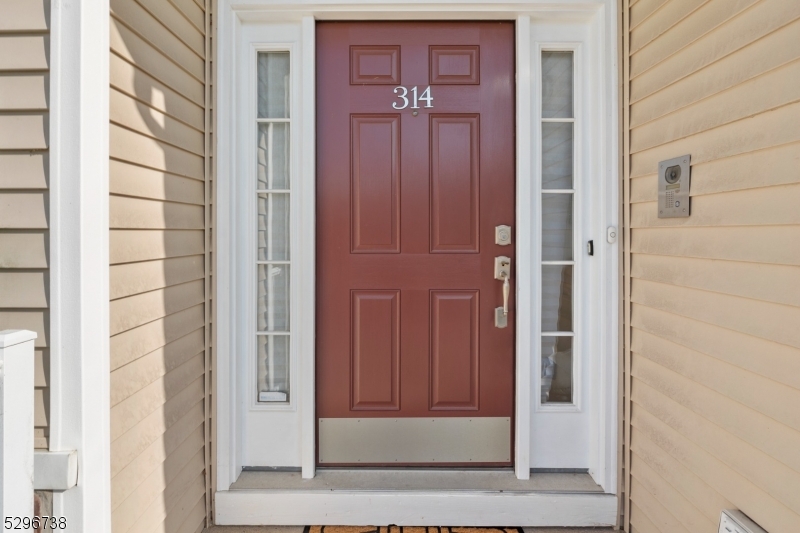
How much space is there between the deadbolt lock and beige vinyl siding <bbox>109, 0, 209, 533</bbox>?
4.10 ft

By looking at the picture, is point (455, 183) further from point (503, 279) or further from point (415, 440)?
point (415, 440)

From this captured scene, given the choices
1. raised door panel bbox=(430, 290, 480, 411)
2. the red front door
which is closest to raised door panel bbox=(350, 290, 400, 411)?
the red front door

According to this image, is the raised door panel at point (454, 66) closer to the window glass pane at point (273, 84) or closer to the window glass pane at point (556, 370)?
the window glass pane at point (273, 84)

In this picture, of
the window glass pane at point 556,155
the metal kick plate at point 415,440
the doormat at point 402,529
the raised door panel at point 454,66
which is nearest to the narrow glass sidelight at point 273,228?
the metal kick plate at point 415,440

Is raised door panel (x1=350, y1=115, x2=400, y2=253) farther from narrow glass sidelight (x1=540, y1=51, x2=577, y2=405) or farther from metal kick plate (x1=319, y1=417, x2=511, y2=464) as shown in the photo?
metal kick plate (x1=319, y1=417, x2=511, y2=464)

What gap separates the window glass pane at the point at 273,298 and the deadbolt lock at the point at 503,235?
37.6 inches

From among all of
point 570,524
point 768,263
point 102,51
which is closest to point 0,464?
point 102,51

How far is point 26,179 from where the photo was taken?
4.26ft

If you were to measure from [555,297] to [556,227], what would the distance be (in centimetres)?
31

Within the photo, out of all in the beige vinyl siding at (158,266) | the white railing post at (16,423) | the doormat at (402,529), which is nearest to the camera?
the white railing post at (16,423)

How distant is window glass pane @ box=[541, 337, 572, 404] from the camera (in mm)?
2270

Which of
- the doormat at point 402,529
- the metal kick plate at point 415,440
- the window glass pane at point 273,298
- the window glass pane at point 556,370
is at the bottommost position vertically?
the doormat at point 402,529

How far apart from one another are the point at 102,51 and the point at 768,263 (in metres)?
1.84

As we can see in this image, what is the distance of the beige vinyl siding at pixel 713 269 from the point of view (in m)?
1.25
